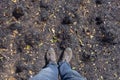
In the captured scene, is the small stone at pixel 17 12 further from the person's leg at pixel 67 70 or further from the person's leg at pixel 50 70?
the person's leg at pixel 67 70

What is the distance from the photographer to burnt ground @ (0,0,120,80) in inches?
113

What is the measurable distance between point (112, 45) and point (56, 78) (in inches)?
25.1

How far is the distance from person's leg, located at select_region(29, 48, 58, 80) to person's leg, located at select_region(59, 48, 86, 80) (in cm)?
6

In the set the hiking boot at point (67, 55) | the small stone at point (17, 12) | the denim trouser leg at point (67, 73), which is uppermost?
the small stone at point (17, 12)

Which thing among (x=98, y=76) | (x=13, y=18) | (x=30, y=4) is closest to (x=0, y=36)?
(x=13, y=18)

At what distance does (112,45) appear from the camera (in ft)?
9.89

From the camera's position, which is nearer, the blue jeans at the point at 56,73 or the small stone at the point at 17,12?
the blue jeans at the point at 56,73

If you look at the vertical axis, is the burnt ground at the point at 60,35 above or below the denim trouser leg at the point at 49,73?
above

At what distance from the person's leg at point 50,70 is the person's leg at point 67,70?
0.20 ft

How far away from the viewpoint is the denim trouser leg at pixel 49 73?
2715mm

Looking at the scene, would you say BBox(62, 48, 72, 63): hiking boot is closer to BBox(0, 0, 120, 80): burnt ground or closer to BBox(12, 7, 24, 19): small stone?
BBox(0, 0, 120, 80): burnt ground

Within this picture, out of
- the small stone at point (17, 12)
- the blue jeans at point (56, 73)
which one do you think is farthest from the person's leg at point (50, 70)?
the small stone at point (17, 12)

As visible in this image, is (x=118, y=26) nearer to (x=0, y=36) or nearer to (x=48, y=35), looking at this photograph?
(x=48, y=35)

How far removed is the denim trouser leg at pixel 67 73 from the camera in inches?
109
